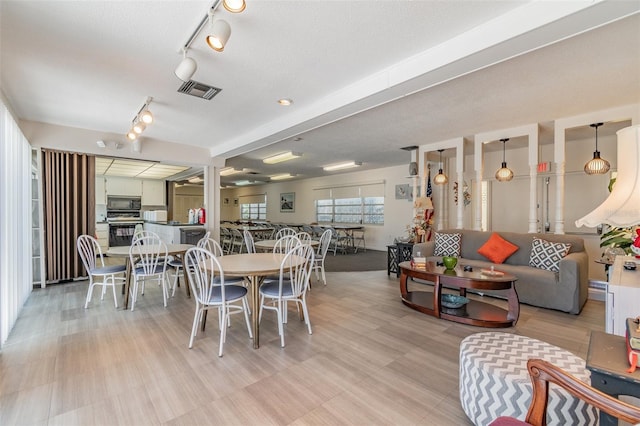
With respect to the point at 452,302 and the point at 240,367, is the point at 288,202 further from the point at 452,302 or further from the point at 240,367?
the point at 240,367

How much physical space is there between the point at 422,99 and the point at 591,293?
3.74 m

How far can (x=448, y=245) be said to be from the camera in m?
4.97

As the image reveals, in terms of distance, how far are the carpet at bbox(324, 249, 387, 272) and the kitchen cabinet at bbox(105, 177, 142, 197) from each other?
21.6ft

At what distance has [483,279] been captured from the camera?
310 centimetres

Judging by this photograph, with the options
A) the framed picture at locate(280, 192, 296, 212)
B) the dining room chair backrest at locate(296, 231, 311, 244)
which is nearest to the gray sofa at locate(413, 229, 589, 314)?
the dining room chair backrest at locate(296, 231, 311, 244)

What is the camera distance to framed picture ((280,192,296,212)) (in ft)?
39.7

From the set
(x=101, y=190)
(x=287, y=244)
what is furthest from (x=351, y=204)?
(x=101, y=190)

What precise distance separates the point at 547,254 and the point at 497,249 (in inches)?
25.3

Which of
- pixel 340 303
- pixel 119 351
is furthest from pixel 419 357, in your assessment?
pixel 119 351

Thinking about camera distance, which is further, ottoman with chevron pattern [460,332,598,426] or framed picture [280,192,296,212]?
framed picture [280,192,296,212]

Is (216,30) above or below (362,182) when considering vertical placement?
above

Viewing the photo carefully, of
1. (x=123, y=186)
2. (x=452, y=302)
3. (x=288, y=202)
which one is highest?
(x=123, y=186)

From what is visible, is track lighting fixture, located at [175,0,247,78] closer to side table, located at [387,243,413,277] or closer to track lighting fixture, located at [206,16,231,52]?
track lighting fixture, located at [206,16,231,52]

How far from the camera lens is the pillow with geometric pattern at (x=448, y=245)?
16.0 feet
